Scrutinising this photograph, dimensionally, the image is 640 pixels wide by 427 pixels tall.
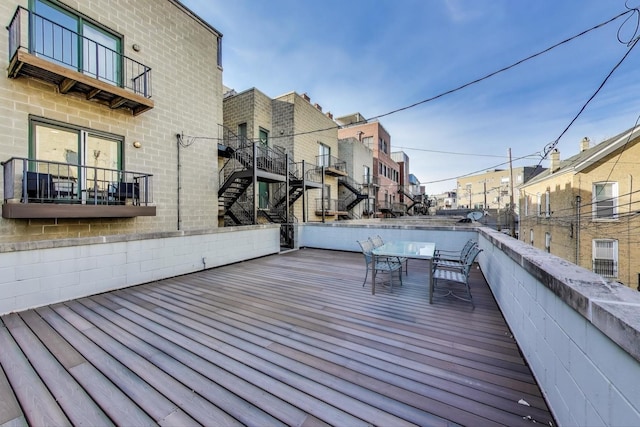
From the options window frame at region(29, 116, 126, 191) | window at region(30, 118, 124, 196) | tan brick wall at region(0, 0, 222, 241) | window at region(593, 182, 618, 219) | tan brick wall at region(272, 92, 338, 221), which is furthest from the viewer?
tan brick wall at region(272, 92, 338, 221)

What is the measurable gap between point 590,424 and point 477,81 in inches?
243

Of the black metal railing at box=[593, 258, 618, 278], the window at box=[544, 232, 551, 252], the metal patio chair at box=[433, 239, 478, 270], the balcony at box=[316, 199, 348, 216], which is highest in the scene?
the balcony at box=[316, 199, 348, 216]

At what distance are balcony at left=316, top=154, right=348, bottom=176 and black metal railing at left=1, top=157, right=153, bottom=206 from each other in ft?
31.5

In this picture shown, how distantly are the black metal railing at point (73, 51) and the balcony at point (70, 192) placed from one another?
7.11ft

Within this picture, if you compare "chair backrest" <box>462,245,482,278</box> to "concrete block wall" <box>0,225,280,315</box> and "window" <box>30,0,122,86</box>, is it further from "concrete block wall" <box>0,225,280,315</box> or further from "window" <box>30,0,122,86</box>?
"window" <box>30,0,122,86</box>

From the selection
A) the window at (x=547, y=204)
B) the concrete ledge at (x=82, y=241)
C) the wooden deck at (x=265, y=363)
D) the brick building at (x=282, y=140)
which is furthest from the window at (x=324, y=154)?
the window at (x=547, y=204)

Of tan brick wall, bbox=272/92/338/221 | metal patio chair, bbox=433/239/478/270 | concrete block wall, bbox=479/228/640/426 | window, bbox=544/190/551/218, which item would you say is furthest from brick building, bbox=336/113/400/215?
concrete block wall, bbox=479/228/640/426

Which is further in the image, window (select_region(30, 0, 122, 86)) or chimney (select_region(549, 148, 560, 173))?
chimney (select_region(549, 148, 560, 173))

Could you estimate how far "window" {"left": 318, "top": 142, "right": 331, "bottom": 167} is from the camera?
1579cm

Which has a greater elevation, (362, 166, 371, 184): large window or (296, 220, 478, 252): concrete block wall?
(362, 166, 371, 184): large window

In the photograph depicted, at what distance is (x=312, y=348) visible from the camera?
2.59 m

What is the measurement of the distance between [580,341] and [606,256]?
1580cm

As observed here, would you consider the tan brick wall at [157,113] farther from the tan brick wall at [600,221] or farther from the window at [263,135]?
the tan brick wall at [600,221]

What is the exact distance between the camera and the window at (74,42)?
5383 millimetres
